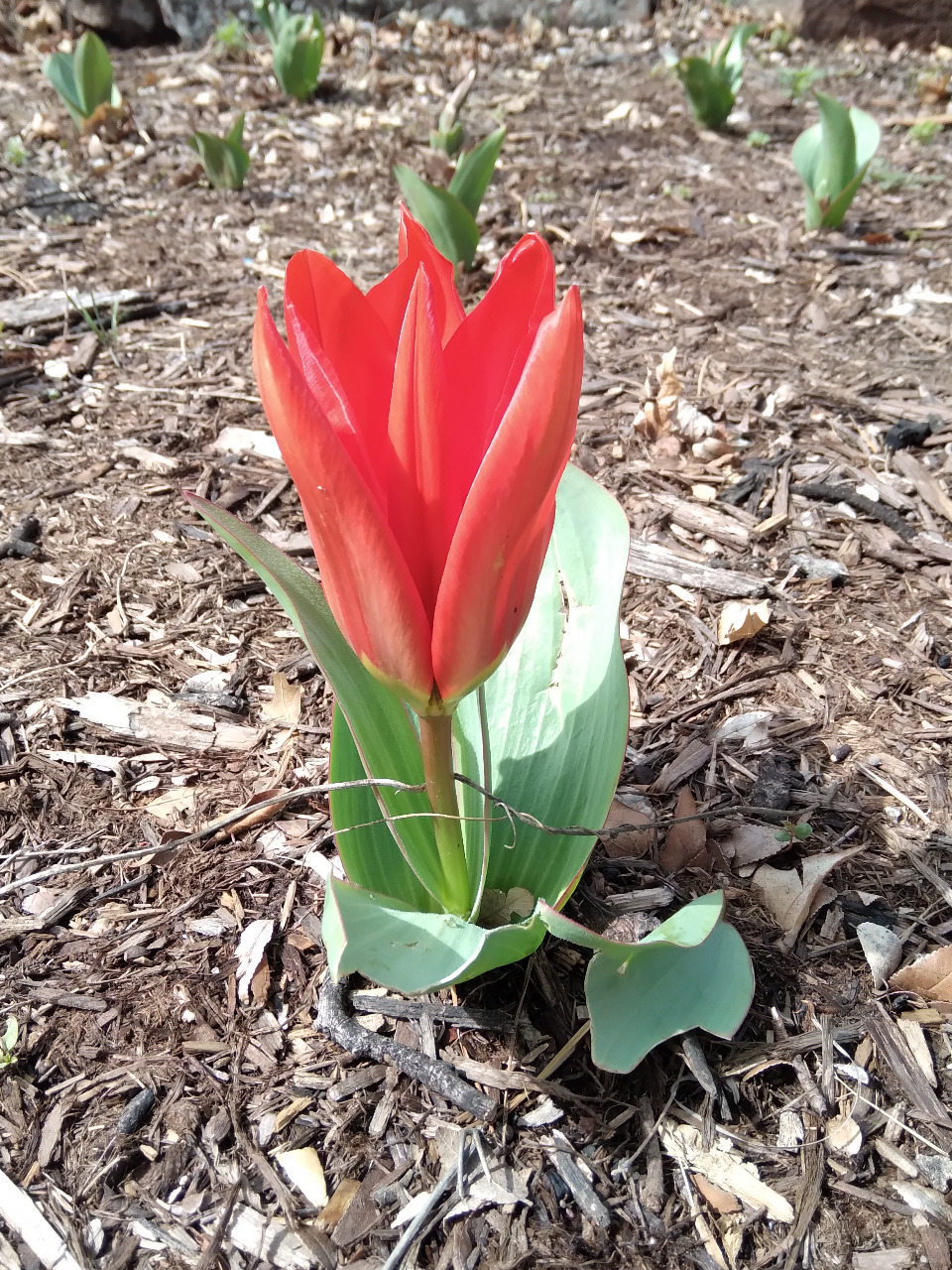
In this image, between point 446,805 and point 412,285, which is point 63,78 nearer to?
point 412,285

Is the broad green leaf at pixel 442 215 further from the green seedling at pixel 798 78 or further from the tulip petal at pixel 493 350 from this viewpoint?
the green seedling at pixel 798 78

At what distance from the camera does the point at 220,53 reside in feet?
17.3

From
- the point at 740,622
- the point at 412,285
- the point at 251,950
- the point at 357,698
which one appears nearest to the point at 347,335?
the point at 412,285

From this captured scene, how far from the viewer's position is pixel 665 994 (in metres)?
1.04

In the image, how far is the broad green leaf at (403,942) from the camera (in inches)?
33.9

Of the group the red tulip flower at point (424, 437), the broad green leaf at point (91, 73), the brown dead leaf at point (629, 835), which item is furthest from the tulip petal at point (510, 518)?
the broad green leaf at point (91, 73)

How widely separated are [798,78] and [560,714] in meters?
5.16

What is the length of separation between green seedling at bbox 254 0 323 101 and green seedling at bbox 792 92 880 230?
2.43 m

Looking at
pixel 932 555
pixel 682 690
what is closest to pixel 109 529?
pixel 682 690

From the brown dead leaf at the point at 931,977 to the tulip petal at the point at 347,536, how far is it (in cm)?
84

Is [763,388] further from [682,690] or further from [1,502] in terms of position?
Result: [1,502]

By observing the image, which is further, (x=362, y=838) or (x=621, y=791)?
(x=621, y=791)

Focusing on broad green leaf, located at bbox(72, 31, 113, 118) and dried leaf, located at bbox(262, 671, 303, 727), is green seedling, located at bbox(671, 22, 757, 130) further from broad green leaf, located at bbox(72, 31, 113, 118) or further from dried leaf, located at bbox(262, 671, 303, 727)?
dried leaf, located at bbox(262, 671, 303, 727)

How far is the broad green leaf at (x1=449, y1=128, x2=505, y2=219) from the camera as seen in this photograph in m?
2.93
